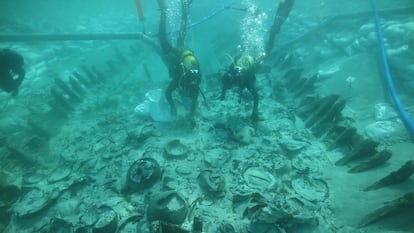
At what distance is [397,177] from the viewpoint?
14.2 feet

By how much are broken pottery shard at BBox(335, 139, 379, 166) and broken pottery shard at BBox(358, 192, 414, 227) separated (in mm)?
1770

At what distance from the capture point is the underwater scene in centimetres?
457

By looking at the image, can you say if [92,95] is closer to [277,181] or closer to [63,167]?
[63,167]

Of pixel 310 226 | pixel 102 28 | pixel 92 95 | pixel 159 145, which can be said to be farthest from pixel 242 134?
pixel 102 28

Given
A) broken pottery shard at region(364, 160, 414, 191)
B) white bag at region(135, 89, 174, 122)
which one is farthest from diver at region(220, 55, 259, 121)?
broken pottery shard at region(364, 160, 414, 191)

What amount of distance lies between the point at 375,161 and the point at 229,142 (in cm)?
345

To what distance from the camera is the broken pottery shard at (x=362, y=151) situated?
209 inches

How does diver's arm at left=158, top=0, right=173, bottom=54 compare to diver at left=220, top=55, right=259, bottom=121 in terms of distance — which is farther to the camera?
diver's arm at left=158, top=0, right=173, bottom=54

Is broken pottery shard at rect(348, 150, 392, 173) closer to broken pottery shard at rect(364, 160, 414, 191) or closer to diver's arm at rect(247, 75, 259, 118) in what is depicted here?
broken pottery shard at rect(364, 160, 414, 191)

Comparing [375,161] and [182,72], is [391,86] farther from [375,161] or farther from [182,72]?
[182,72]

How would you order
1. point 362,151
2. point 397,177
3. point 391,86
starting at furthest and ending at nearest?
point 391,86 → point 362,151 → point 397,177

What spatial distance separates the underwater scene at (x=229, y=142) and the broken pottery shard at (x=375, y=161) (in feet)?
0.09

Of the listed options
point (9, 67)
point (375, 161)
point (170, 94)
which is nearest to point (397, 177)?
point (375, 161)

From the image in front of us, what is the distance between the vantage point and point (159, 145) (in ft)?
22.8
